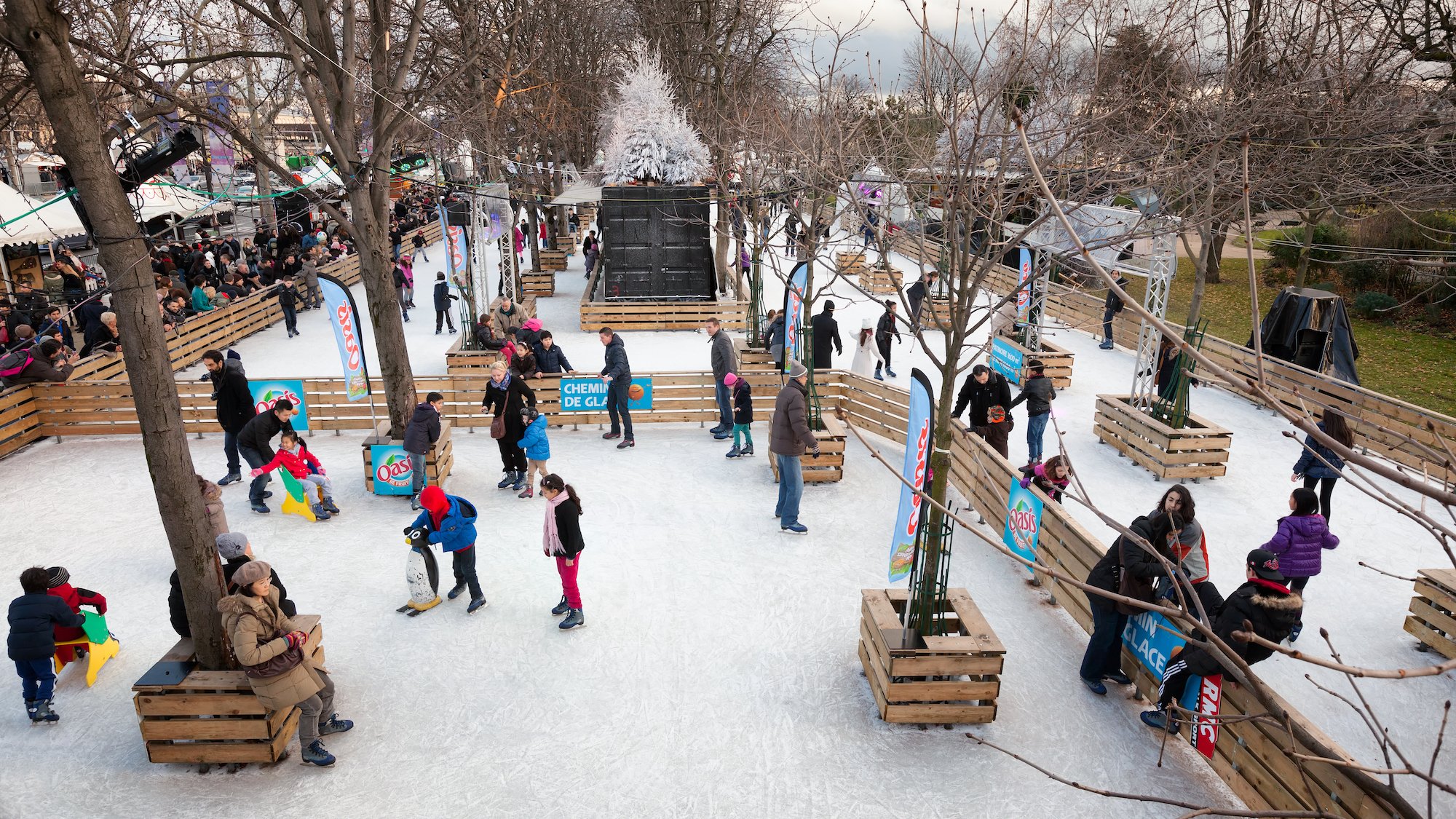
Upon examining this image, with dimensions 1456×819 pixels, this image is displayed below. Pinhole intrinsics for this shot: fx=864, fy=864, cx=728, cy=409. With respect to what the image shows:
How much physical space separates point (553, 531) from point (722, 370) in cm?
521

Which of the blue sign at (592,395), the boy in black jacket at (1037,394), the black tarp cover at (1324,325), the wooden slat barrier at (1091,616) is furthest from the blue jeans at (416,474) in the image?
the black tarp cover at (1324,325)

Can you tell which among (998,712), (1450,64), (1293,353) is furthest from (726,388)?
(1450,64)

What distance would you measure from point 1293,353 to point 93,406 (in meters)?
18.3

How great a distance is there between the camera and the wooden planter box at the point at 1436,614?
7.01m

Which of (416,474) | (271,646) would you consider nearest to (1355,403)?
(416,474)

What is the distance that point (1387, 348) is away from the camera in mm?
18938

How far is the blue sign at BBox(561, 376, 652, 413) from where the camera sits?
12.2 metres

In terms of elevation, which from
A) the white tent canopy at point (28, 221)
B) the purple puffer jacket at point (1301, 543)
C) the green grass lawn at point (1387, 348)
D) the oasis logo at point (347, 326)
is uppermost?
the white tent canopy at point (28, 221)

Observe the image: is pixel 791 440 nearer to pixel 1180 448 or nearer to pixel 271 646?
pixel 271 646

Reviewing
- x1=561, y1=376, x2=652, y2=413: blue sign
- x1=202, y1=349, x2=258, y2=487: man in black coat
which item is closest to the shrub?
x1=561, y1=376, x2=652, y2=413: blue sign

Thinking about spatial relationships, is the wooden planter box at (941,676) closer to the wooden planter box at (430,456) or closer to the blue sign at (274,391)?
the wooden planter box at (430,456)

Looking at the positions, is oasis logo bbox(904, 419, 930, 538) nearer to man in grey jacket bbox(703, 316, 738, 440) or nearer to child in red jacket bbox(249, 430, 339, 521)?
man in grey jacket bbox(703, 316, 738, 440)

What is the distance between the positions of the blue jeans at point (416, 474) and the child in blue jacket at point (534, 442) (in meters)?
1.08

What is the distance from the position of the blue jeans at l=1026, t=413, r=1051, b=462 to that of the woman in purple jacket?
387cm
